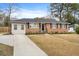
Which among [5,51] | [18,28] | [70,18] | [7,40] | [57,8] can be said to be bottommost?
[5,51]

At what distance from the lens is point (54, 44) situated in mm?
4688

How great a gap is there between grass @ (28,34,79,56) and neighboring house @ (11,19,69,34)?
8 centimetres

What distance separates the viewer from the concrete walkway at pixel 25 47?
184 inches

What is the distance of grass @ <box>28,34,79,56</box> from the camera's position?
4676mm

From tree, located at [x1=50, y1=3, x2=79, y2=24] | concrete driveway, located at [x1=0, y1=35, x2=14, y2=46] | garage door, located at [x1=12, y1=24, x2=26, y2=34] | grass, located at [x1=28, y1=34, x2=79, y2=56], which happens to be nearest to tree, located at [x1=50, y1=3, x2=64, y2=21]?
tree, located at [x1=50, y1=3, x2=79, y2=24]

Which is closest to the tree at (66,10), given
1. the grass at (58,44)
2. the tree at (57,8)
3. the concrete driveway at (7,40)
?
the tree at (57,8)

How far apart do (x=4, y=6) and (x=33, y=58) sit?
0.71 metres

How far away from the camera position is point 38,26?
4742 millimetres

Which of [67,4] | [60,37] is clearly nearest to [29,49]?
[60,37]

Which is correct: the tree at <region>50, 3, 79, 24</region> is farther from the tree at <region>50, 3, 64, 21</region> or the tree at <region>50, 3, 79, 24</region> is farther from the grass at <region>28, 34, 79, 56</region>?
the grass at <region>28, 34, 79, 56</region>

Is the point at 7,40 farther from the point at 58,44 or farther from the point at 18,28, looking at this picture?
the point at 58,44

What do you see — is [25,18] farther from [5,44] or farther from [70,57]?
[70,57]

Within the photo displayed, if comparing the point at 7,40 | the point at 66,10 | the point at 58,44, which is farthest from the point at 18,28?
the point at 66,10

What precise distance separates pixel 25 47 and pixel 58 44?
1.31 ft
